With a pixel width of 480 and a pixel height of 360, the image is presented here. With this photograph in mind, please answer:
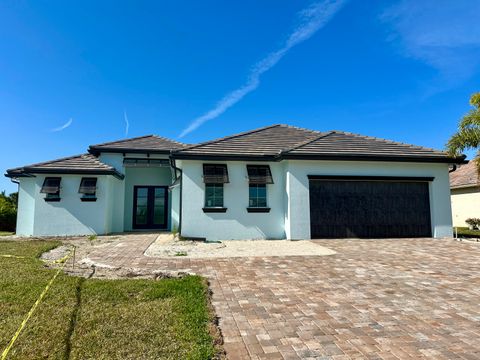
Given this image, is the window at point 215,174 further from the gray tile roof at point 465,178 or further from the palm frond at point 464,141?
the gray tile roof at point 465,178

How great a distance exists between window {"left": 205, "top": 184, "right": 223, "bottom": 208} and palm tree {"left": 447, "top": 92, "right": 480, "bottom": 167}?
9898 mm

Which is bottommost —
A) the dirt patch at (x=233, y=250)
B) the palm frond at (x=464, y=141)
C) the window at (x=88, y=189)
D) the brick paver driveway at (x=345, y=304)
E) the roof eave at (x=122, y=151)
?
the brick paver driveway at (x=345, y=304)

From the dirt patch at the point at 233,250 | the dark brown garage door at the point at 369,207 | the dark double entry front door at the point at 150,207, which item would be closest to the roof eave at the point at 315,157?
the dark brown garage door at the point at 369,207

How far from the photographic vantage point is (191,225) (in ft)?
38.2

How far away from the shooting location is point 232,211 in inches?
470

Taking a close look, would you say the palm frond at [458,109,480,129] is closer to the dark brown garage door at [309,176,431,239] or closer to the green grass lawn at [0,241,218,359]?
the dark brown garage door at [309,176,431,239]

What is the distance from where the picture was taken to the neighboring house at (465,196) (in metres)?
18.5

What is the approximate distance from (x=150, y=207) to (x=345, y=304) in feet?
46.3

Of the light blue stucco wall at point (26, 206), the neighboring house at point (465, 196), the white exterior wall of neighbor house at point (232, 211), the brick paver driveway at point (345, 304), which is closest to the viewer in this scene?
the brick paver driveway at point (345, 304)

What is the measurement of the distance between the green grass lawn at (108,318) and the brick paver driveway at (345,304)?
42cm

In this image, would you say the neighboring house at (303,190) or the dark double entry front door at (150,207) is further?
the dark double entry front door at (150,207)

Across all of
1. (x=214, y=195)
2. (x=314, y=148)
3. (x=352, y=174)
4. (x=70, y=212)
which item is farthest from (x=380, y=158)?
(x=70, y=212)

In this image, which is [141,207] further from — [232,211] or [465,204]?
[465,204]

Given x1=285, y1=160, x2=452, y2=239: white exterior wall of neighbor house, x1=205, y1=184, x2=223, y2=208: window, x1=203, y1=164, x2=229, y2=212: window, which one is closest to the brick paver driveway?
x1=285, y1=160, x2=452, y2=239: white exterior wall of neighbor house
